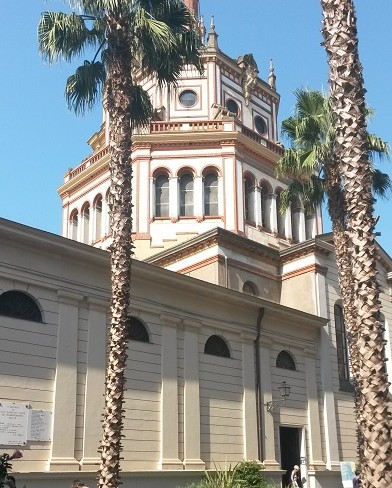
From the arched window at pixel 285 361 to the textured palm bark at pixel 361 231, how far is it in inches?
510

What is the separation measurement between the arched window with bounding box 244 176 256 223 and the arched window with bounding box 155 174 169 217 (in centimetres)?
374

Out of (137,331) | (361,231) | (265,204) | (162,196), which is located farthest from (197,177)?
(361,231)

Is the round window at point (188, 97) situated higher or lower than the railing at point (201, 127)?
higher

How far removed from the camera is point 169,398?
61.7 ft

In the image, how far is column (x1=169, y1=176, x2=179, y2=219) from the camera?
30875 millimetres

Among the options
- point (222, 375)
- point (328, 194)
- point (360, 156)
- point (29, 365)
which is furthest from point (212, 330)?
point (360, 156)

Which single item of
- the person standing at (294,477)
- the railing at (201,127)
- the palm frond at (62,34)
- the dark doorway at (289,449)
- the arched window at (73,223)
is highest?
the railing at (201,127)

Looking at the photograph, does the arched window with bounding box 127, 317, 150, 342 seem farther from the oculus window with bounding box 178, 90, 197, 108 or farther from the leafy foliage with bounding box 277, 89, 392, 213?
the oculus window with bounding box 178, 90, 197, 108

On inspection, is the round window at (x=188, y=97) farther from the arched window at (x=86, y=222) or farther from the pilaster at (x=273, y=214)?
the arched window at (x=86, y=222)

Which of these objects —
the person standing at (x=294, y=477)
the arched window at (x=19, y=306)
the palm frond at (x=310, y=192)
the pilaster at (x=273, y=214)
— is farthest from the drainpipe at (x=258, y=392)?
the pilaster at (x=273, y=214)

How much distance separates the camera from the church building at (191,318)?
639 inches

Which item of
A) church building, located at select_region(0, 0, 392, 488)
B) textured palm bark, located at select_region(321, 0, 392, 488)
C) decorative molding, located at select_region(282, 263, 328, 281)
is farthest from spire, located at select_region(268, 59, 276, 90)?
textured palm bark, located at select_region(321, 0, 392, 488)

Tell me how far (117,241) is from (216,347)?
8843 millimetres

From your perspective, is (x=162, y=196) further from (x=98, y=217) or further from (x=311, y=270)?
(x=311, y=270)
